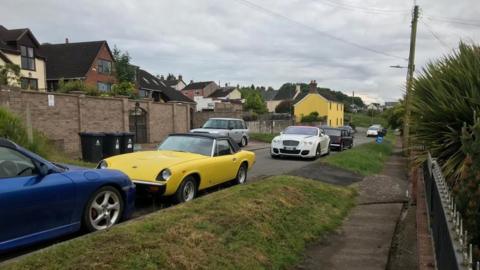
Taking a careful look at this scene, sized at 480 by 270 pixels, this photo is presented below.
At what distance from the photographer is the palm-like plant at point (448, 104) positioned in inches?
249

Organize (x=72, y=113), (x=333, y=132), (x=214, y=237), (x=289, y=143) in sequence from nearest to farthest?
(x=214, y=237) → (x=289, y=143) → (x=72, y=113) → (x=333, y=132)

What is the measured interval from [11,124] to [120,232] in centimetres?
739

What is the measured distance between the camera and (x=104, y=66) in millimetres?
48281

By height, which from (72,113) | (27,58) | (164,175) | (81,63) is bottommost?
(164,175)

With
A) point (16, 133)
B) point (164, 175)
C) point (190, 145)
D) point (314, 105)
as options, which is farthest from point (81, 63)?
point (164, 175)

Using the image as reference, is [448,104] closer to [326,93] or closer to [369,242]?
[369,242]

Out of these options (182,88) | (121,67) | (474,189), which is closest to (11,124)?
(474,189)

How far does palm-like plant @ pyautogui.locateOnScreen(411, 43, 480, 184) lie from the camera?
6.32 metres

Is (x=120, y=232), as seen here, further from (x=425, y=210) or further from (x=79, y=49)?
(x=79, y=49)

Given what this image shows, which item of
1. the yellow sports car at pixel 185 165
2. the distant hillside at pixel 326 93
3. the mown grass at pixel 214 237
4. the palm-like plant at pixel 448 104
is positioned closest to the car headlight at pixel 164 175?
the yellow sports car at pixel 185 165

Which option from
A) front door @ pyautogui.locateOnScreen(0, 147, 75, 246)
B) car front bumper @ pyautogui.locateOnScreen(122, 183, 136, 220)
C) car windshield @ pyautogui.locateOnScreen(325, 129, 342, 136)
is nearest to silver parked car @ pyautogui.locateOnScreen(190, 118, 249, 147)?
car windshield @ pyautogui.locateOnScreen(325, 129, 342, 136)

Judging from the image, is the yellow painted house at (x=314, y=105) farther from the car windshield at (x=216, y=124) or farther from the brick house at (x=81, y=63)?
the car windshield at (x=216, y=124)

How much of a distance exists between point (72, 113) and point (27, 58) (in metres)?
25.7

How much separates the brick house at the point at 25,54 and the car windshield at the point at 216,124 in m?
21.1
